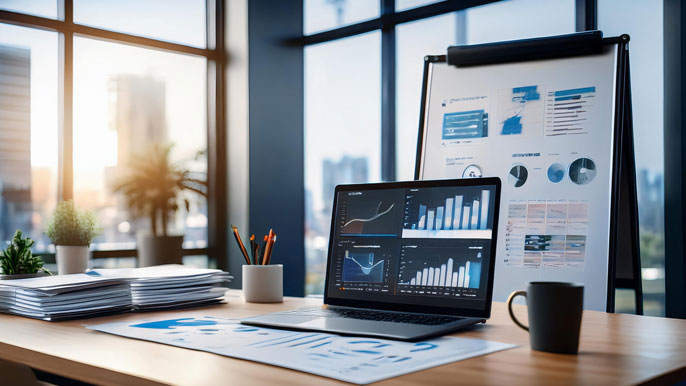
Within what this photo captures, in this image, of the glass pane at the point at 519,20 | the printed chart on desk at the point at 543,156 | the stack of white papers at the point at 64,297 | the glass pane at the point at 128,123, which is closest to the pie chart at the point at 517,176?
the printed chart on desk at the point at 543,156

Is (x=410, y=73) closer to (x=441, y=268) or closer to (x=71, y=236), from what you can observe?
(x=71, y=236)

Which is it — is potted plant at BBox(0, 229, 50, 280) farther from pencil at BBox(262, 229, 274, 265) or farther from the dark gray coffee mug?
the dark gray coffee mug

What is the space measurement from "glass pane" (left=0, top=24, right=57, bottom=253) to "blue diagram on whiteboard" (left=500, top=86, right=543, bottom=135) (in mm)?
2470

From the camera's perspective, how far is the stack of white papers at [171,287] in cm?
153

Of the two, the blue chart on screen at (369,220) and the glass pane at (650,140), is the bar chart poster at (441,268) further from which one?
the glass pane at (650,140)

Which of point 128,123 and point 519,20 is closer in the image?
point 519,20

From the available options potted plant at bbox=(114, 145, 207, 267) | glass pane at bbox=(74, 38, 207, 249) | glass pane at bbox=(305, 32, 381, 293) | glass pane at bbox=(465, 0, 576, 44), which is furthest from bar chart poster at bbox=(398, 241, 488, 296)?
glass pane at bbox=(74, 38, 207, 249)

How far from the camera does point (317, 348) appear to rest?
1.03 m

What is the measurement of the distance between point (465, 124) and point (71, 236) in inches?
58.0

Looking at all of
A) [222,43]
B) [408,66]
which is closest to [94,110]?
[222,43]

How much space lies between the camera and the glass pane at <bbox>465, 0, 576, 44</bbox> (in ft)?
10.3

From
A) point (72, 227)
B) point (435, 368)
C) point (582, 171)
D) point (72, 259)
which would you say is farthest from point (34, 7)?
point (435, 368)

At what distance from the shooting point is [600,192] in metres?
2.30

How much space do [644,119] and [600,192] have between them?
0.73 meters
